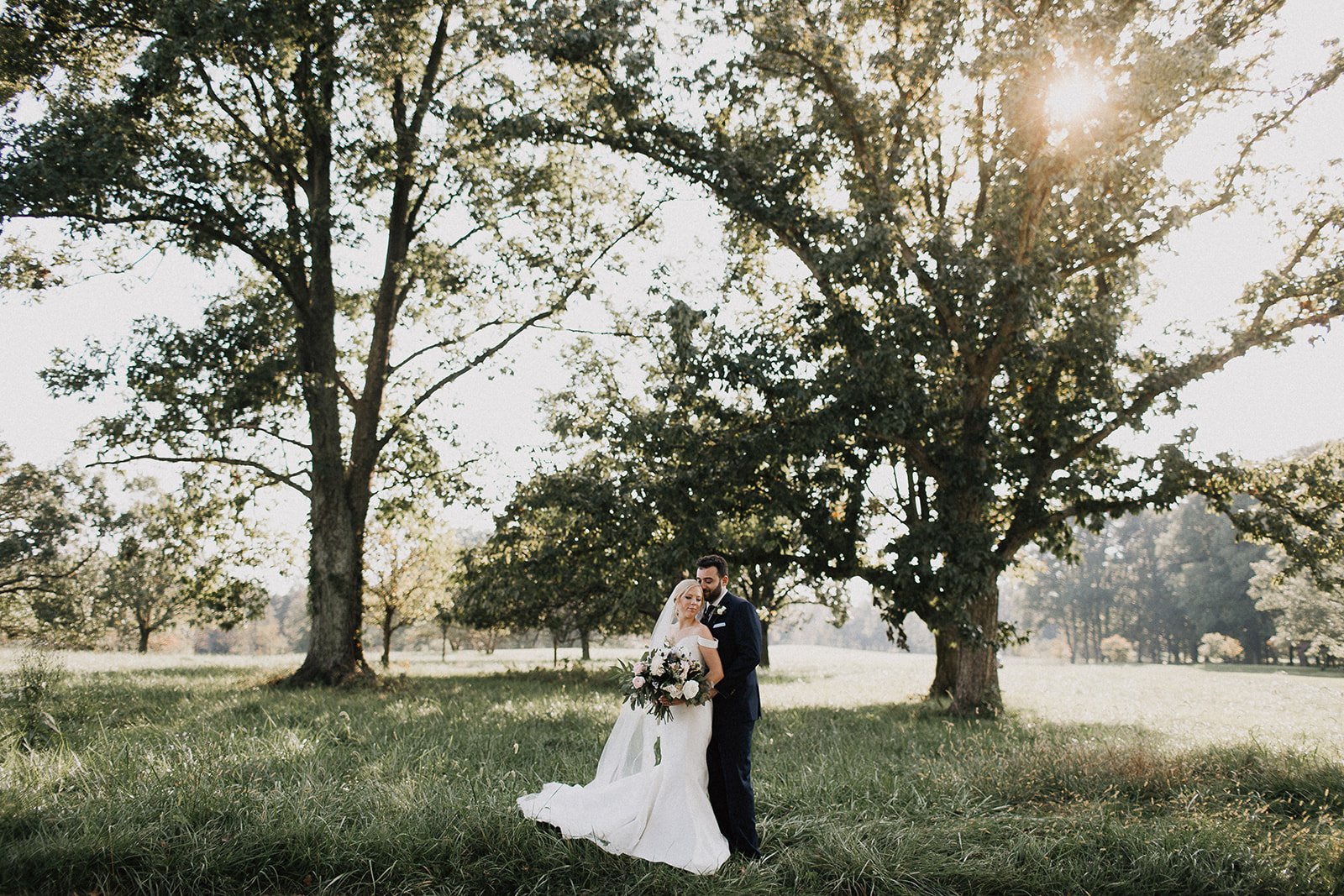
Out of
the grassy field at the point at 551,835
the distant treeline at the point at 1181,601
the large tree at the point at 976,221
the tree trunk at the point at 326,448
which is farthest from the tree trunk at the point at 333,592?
the distant treeline at the point at 1181,601

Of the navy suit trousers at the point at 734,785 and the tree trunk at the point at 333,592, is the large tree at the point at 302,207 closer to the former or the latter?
the tree trunk at the point at 333,592

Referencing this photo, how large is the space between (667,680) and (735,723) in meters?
0.70

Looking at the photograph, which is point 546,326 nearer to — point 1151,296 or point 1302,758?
point 1151,296

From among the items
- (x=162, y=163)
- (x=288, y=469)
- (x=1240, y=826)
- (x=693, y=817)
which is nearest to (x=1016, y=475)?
(x=1240, y=826)

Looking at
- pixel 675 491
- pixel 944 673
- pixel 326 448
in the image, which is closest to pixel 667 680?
pixel 675 491

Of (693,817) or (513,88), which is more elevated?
(513,88)

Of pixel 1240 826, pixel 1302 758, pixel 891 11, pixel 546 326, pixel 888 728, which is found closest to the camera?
pixel 1240 826

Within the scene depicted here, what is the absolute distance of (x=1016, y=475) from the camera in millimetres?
15289

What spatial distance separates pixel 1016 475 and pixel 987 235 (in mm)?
4701

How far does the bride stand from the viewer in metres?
5.74

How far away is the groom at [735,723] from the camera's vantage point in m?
6.00

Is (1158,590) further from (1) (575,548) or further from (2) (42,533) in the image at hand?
(2) (42,533)

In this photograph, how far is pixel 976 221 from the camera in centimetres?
1549

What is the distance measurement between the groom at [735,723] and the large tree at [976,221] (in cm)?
766
